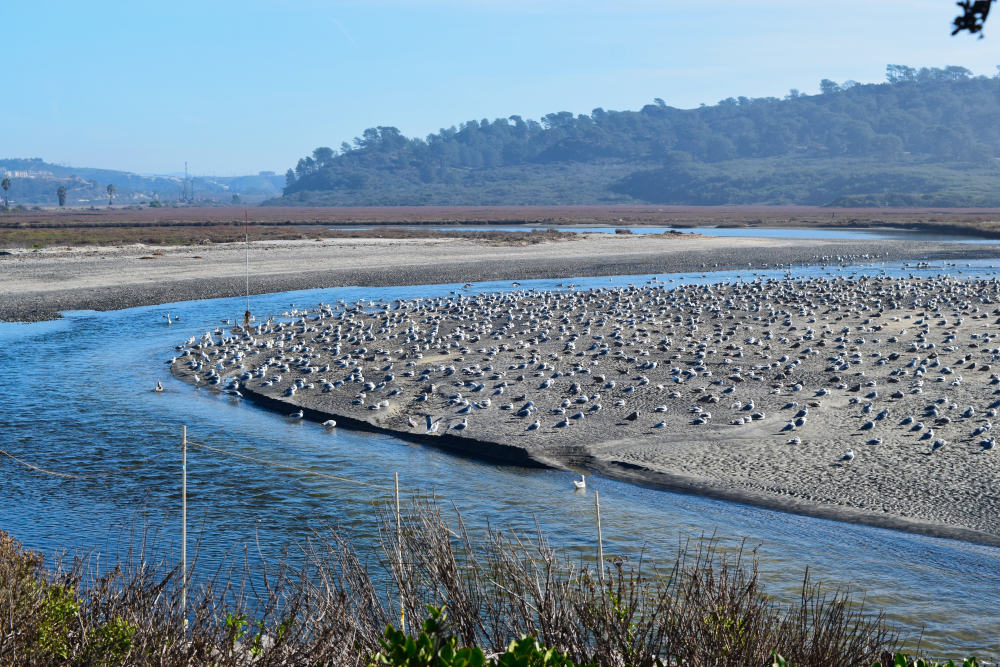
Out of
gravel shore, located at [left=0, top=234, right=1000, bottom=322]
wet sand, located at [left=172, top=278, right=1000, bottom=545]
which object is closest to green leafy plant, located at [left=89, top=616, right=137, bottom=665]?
wet sand, located at [left=172, top=278, right=1000, bottom=545]

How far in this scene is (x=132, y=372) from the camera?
2209 cm

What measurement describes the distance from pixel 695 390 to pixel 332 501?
8.09m

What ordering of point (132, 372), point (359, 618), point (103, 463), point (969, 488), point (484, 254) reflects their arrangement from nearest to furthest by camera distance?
point (359, 618) < point (969, 488) < point (103, 463) < point (132, 372) < point (484, 254)

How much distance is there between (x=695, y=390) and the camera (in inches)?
709

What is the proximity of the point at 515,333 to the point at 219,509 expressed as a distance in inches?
549

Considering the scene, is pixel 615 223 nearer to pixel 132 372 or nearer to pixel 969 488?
pixel 132 372

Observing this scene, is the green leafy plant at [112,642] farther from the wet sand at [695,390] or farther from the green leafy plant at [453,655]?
the wet sand at [695,390]

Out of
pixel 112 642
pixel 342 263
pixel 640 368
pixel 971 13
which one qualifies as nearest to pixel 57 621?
pixel 112 642

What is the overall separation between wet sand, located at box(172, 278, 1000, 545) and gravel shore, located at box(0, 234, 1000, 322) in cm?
1101

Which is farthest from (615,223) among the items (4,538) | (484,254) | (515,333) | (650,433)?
(4,538)

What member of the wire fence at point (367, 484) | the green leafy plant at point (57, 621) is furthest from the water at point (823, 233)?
the green leafy plant at point (57, 621)

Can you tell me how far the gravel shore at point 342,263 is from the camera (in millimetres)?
37138

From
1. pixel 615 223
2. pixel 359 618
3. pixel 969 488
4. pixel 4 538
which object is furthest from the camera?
pixel 615 223

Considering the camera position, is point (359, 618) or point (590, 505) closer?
point (359, 618)
